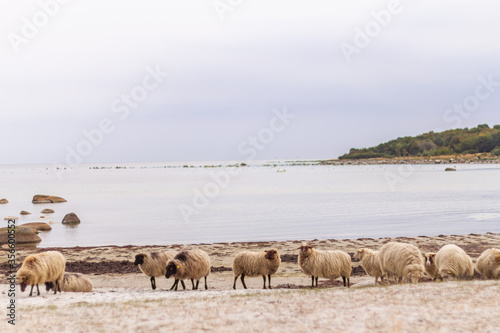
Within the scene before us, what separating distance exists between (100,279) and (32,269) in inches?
215

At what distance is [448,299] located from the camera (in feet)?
37.9

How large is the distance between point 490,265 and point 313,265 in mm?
5719

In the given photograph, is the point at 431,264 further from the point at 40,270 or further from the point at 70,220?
the point at 70,220

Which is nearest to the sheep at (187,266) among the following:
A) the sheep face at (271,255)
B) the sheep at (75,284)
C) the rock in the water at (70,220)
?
the sheep face at (271,255)

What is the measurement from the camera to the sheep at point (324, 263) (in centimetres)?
1712

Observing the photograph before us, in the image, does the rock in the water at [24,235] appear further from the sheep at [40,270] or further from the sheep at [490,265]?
the sheep at [490,265]

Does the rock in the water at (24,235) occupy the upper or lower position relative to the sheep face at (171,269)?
lower

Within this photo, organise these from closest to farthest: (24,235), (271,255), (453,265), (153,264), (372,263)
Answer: (453,265) → (271,255) → (372,263) → (153,264) → (24,235)

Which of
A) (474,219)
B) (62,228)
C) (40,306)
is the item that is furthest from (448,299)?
(62,228)

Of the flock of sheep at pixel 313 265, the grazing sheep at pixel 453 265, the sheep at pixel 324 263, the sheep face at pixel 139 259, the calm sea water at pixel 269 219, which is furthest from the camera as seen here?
the calm sea water at pixel 269 219

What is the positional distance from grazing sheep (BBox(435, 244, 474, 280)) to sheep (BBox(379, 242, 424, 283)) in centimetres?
79

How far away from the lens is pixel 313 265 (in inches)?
676

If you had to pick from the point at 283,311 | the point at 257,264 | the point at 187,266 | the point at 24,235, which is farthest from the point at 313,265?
the point at 24,235

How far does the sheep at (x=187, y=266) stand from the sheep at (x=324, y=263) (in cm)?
348
